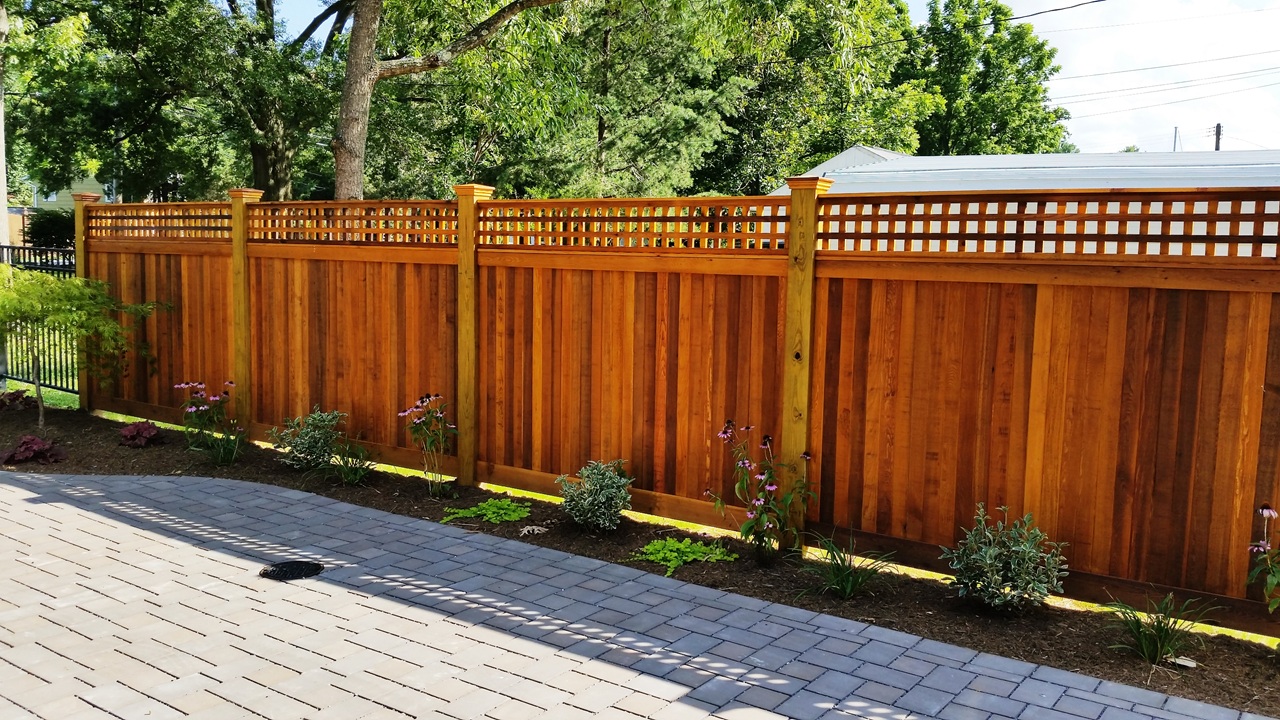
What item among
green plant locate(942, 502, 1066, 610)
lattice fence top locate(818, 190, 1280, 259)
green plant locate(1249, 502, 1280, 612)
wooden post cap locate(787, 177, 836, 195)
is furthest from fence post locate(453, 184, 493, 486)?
green plant locate(1249, 502, 1280, 612)

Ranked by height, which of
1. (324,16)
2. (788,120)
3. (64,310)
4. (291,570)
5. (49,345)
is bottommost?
(291,570)

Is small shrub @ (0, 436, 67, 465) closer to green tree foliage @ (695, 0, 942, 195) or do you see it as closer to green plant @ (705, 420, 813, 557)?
green plant @ (705, 420, 813, 557)

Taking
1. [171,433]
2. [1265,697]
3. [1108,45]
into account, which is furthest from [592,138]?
[1108,45]

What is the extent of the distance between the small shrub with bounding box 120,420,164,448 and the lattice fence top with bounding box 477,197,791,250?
11.1 ft

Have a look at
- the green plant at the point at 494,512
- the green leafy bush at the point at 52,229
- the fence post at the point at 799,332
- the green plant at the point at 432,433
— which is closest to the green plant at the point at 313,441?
the green plant at the point at 432,433

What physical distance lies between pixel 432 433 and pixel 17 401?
510cm

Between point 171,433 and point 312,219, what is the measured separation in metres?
2.33

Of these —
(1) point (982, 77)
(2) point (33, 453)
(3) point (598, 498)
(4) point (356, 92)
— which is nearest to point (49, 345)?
(2) point (33, 453)

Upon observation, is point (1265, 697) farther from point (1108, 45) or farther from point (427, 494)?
point (1108, 45)

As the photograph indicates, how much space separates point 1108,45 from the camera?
218 feet

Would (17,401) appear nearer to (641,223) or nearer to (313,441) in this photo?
(313,441)

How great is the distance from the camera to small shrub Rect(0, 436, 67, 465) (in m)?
7.20

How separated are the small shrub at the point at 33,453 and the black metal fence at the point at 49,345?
124 centimetres

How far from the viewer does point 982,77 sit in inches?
1258
